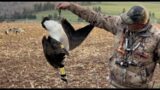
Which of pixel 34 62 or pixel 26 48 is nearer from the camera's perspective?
pixel 34 62

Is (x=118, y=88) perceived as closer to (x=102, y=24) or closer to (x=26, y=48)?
(x=102, y=24)

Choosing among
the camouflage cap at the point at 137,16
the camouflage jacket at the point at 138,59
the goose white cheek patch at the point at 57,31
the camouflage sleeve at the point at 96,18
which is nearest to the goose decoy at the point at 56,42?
the goose white cheek patch at the point at 57,31

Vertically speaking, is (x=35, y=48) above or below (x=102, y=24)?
below

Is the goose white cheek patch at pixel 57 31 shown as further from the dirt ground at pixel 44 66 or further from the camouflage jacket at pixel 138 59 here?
the dirt ground at pixel 44 66

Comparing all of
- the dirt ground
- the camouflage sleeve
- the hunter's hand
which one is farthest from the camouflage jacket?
the dirt ground

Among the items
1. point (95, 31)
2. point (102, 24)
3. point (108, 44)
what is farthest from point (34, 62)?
point (95, 31)

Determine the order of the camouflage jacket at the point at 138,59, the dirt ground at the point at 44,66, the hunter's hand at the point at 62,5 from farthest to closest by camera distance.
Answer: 1. the dirt ground at the point at 44,66
2. the hunter's hand at the point at 62,5
3. the camouflage jacket at the point at 138,59

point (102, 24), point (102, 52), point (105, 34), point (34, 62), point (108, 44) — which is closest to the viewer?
point (102, 24)

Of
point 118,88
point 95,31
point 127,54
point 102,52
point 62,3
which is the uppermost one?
point 62,3
